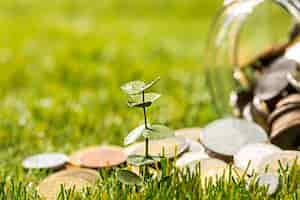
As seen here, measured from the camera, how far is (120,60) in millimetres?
4309

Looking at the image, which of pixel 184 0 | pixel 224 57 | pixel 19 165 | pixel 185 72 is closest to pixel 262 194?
pixel 19 165

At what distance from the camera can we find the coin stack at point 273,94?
233 centimetres

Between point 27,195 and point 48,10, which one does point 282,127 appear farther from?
point 48,10

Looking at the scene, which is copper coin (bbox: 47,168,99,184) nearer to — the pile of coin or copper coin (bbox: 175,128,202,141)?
the pile of coin

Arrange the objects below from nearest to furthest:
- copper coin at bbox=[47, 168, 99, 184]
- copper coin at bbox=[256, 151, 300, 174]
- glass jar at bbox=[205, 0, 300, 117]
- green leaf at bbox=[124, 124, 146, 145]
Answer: green leaf at bbox=[124, 124, 146, 145] → copper coin at bbox=[256, 151, 300, 174] → copper coin at bbox=[47, 168, 99, 184] → glass jar at bbox=[205, 0, 300, 117]

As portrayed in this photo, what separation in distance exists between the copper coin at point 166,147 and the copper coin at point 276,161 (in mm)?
325

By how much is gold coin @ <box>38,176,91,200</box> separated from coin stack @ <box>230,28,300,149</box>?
76 cm

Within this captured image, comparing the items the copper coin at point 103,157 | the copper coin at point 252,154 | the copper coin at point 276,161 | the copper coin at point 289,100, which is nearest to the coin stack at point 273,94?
the copper coin at point 289,100

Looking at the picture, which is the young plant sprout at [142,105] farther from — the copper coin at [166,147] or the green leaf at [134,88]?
the copper coin at [166,147]

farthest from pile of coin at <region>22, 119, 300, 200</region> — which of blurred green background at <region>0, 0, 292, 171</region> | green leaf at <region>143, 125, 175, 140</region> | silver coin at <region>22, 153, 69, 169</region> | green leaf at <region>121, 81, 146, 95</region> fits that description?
blurred green background at <region>0, 0, 292, 171</region>

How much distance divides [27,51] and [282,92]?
253cm

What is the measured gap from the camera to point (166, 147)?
224 centimetres

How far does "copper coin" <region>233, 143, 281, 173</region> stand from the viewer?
202cm

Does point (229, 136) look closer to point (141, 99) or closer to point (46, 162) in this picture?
point (141, 99)
